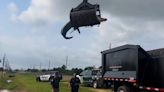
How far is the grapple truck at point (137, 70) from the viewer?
8219 mm

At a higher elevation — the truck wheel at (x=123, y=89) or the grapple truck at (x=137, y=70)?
the grapple truck at (x=137, y=70)

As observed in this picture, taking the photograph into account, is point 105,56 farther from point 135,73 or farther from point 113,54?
point 135,73

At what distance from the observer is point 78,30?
24.3ft

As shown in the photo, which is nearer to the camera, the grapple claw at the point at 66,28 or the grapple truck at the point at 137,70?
the grapple claw at the point at 66,28

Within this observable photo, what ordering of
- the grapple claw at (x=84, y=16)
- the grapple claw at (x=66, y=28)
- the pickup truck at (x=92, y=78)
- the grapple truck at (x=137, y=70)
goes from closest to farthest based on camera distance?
the grapple claw at (x=84, y=16)
the grapple claw at (x=66, y=28)
the grapple truck at (x=137, y=70)
the pickup truck at (x=92, y=78)

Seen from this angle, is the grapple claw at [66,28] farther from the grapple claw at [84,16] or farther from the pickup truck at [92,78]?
the pickup truck at [92,78]

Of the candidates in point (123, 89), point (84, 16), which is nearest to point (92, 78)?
point (123, 89)

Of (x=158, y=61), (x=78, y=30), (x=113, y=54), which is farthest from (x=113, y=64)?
(x=78, y=30)

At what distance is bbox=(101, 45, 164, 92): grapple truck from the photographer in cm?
822

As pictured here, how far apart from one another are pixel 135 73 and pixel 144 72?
0.48 meters

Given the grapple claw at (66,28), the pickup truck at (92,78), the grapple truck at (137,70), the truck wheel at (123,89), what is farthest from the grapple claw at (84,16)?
the pickup truck at (92,78)

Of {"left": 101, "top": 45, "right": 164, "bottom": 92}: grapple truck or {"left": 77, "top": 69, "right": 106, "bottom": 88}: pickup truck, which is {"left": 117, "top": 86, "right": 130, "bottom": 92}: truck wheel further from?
{"left": 77, "top": 69, "right": 106, "bottom": 88}: pickup truck

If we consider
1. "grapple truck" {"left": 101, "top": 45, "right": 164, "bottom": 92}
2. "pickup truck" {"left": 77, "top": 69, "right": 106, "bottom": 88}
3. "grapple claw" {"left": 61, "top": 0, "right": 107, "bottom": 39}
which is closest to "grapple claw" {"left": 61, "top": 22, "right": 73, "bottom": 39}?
"grapple claw" {"left": 61, "top": 0, "right": 107, "bottom": 39}

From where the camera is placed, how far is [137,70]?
8297 mm
